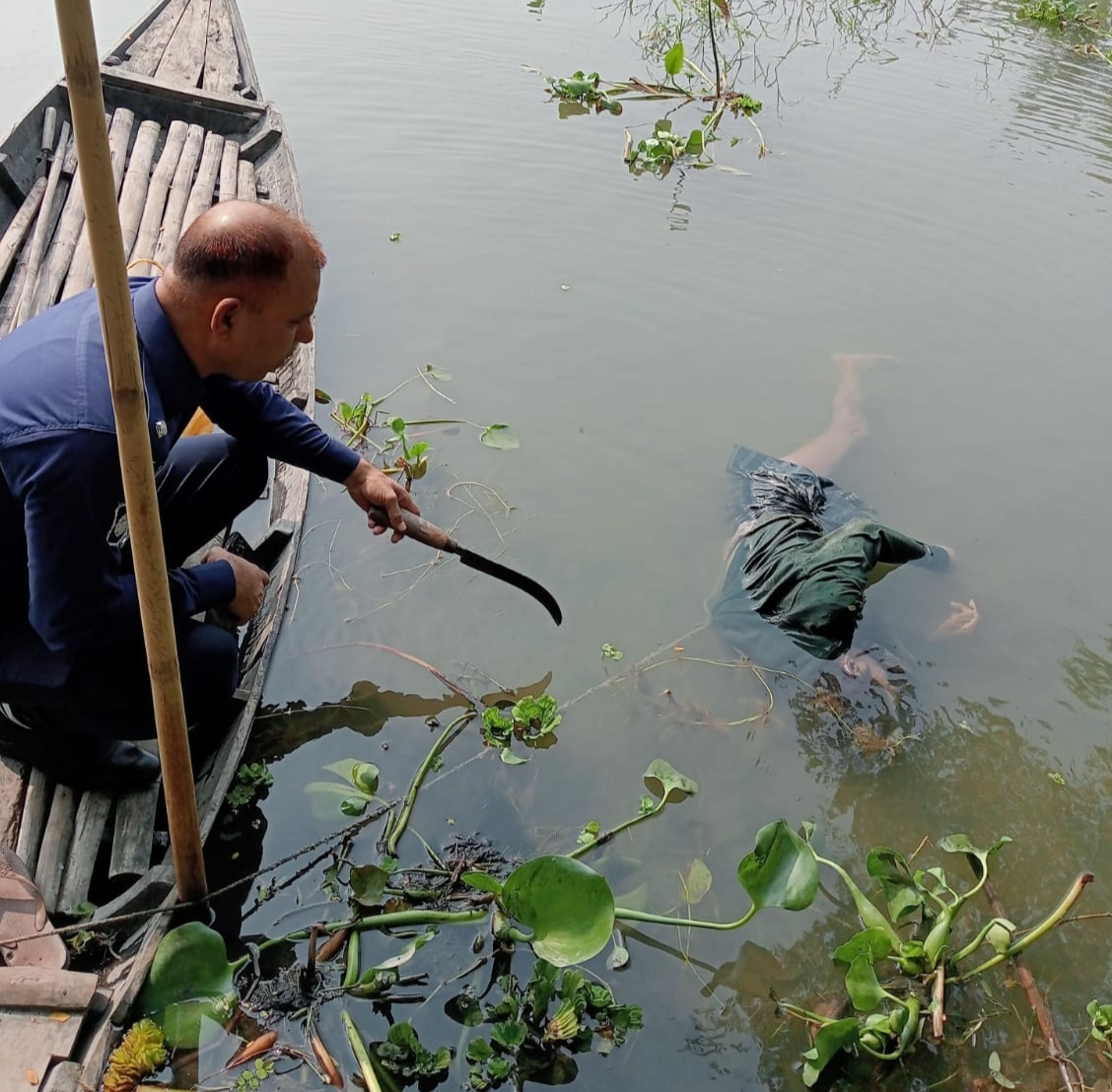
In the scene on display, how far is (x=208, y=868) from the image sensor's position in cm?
217

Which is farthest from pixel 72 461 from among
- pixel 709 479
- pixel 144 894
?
pixel 709 479

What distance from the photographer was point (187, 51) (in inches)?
233

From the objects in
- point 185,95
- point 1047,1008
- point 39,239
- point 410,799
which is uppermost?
point 185,95

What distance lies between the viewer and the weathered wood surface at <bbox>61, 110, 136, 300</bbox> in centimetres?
357

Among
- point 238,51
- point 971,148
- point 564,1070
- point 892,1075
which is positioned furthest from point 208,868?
point 971,148

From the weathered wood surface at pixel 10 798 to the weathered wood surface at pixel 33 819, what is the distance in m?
0.01

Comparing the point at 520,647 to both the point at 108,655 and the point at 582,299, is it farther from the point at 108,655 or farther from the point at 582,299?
the point at 582,299

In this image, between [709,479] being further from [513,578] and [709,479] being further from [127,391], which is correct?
[127,391]

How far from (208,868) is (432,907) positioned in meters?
0.51

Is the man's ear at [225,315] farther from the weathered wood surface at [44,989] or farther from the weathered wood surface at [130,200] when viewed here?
the weathered wood surface at [130,200]

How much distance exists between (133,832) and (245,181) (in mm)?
3731

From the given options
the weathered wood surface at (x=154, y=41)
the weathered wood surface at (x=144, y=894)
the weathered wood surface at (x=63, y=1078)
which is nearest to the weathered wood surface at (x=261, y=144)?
the weathered wood surface at (x=154, y=41)

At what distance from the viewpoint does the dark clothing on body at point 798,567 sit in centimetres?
294

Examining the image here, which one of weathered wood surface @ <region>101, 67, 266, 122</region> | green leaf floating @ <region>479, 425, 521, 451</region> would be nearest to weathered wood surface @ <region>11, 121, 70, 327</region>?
weathered wood surface @ <region>101, 67, 266, 122</region>
